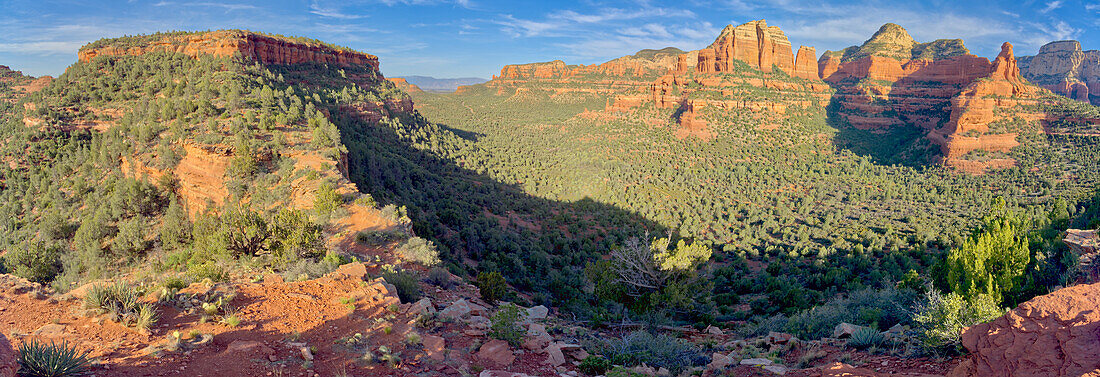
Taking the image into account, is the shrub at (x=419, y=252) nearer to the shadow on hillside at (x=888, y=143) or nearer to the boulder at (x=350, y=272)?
the boulder at (x=350, y=272)

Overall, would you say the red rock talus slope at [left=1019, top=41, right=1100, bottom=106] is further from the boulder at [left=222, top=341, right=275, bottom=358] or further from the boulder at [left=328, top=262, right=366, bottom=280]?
the boulder at [left=222, top=341, right=275, bottom=358]

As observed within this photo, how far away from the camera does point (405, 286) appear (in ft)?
36.1

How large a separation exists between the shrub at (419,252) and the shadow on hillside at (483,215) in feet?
6.50

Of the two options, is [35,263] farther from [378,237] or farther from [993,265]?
[993,265]

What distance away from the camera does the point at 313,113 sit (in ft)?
98.2

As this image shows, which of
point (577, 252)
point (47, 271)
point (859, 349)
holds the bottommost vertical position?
point (577, 252)

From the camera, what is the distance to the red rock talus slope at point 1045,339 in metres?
4.71

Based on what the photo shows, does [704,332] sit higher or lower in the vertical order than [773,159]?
lower

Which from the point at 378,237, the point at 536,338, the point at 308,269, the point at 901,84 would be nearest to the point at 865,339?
the point at 536,338

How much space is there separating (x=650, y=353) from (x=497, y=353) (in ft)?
9.81

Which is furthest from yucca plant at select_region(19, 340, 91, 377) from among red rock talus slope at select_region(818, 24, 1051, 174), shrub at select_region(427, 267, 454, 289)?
red rock talus slope at select_region(818, 24, 1051, 174)

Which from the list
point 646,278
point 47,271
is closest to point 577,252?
point 646,278

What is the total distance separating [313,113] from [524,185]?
19.2m

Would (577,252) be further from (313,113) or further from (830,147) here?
(830,147)
